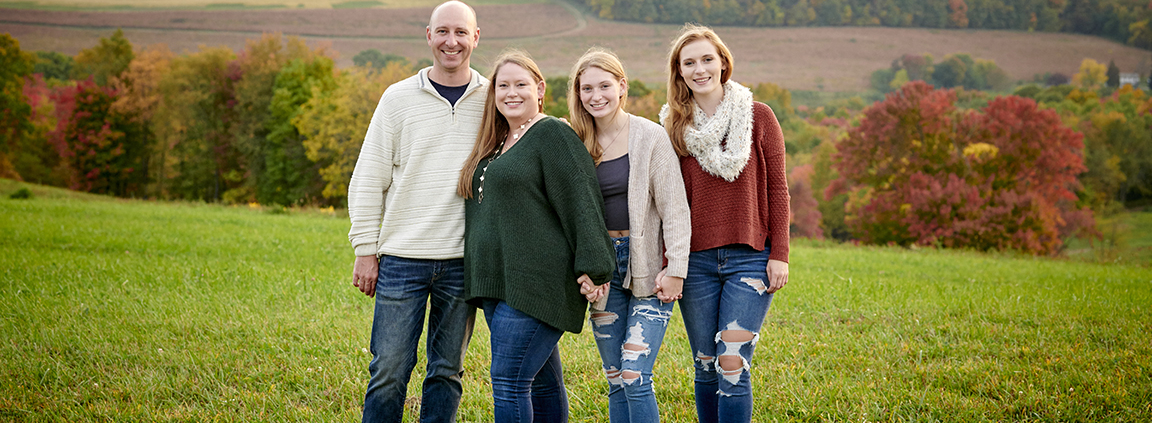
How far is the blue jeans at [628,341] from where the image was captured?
3182 mm

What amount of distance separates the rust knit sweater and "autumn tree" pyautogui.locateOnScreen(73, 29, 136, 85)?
57.4 metres

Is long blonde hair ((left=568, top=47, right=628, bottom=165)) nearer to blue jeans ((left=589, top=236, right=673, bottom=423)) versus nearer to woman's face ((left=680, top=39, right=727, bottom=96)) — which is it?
woman's face ((left=680, top=39, right=727, bottom=96))

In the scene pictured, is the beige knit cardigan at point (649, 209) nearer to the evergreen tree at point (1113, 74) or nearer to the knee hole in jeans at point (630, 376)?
the knee hole in jeans at point (630, 376)

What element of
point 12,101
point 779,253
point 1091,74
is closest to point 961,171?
point 779,253

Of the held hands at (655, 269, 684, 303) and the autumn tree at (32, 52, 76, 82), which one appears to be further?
the autumn tree at (32, 52, 76, 82)

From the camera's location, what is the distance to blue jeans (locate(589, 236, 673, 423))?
3182 mm

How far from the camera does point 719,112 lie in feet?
11.1

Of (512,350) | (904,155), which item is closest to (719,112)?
(512,350)

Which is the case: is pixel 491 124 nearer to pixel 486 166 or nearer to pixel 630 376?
pixel 486 166

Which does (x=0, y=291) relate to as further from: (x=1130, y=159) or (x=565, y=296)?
(x=1130, y=159)

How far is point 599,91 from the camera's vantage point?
3.24 meters

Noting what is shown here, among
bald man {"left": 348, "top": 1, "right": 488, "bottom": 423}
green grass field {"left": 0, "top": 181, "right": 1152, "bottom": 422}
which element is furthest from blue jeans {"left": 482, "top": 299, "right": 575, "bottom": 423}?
green grass field {"left": 0, "top": 181, "right": 1152, "bottom": 422}

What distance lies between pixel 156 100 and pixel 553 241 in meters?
53.6

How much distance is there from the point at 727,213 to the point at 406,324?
66.9 inches
